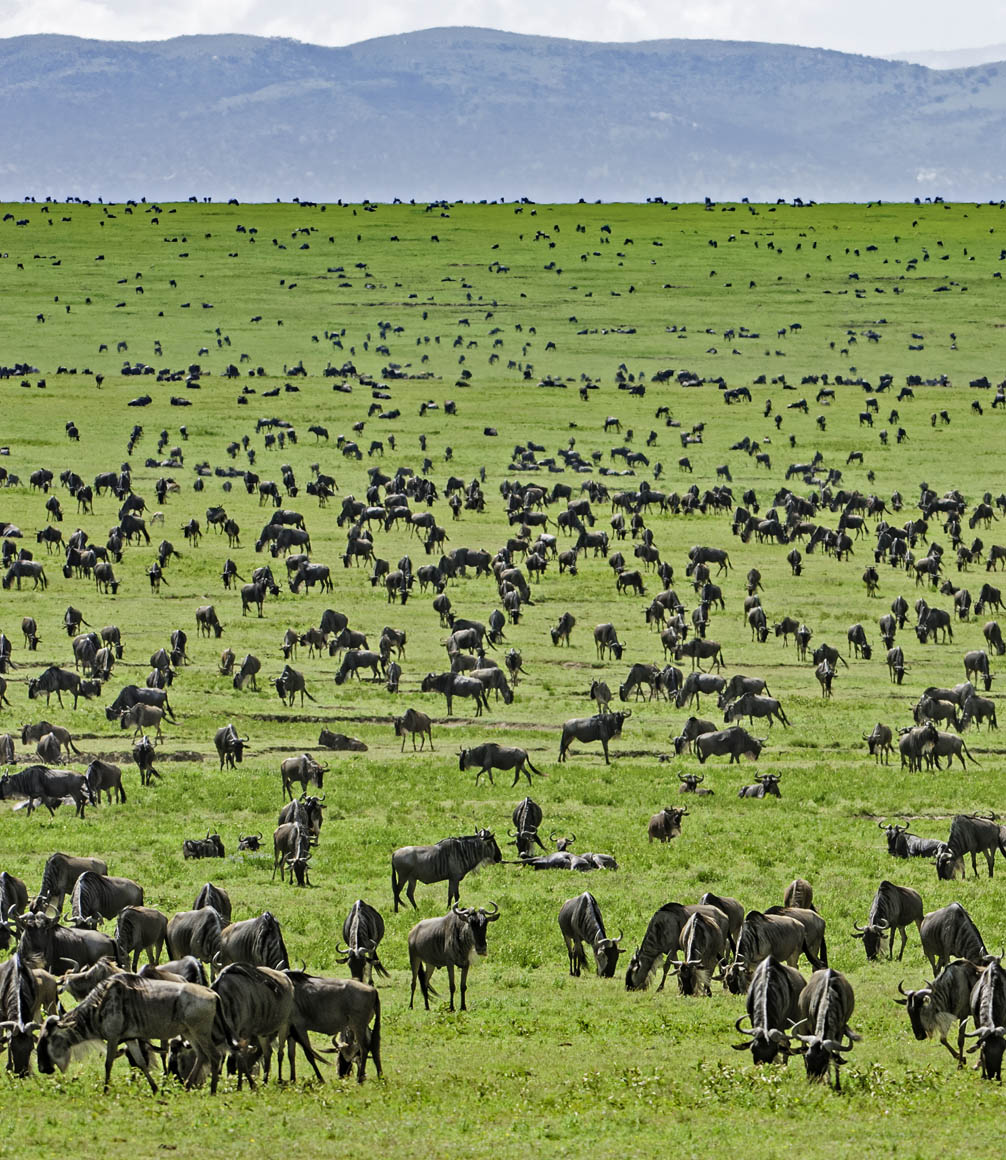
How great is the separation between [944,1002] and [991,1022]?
3.80 ft

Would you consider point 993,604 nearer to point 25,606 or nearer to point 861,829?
point 861,829

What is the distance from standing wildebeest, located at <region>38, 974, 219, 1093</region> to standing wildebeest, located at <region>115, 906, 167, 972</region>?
3.69 meters

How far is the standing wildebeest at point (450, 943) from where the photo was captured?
20141 millimetres

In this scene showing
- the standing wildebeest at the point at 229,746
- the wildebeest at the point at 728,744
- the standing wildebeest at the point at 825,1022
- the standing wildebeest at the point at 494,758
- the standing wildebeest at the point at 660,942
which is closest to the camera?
the standing wildebeest at the point at 825,1022

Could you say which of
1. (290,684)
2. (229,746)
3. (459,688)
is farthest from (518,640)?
(229,746)

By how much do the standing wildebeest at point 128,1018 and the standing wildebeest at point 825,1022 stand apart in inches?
226

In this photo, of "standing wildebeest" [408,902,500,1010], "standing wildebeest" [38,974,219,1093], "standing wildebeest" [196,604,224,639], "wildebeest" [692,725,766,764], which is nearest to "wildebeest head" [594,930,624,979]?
"standing wildebeest" [408,902,500,1010]

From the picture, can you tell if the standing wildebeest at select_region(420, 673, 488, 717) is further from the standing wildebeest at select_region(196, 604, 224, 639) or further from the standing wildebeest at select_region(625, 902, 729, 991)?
the standing wildebeest at select_region(625, 902, 729, 991)

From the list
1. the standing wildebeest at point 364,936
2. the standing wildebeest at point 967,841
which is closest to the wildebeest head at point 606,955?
the standing wildebeest at point 364,936

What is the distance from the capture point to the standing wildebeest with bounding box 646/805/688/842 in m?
29.1

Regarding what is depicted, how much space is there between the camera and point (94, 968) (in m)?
17.7

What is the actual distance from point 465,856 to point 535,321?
349 ft

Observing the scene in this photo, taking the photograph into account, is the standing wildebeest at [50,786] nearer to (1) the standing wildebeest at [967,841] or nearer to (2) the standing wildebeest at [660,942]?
(2) the standing wildebeest at [660,942]

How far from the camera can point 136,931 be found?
20.7m
